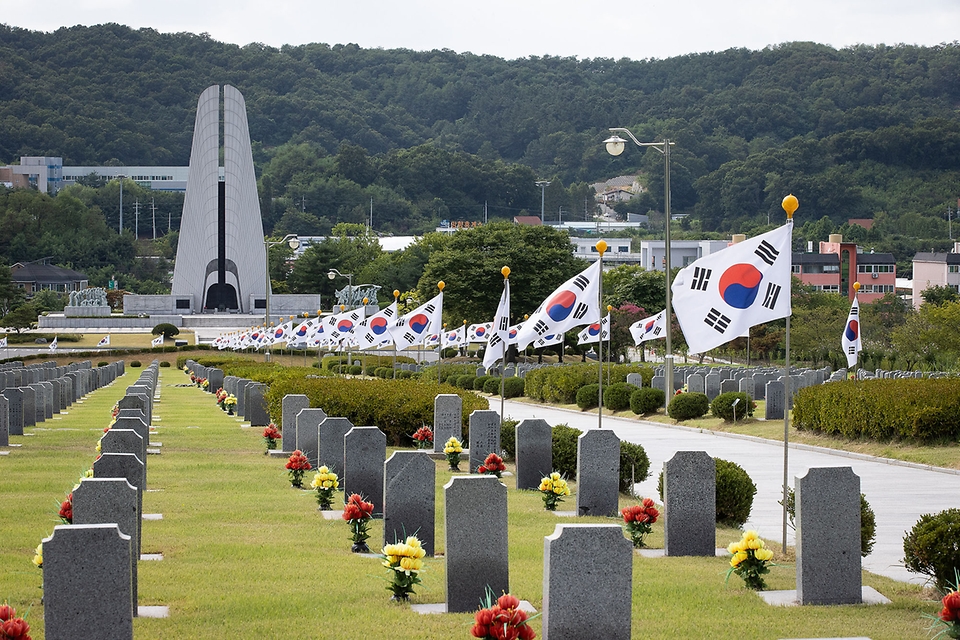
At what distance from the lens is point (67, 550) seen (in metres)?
6.00

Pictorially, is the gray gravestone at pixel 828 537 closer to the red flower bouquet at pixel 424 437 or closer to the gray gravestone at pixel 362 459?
the gray gravestone at pixel 362 459

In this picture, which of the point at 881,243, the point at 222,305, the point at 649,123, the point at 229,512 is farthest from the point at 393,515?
the point at 649,123

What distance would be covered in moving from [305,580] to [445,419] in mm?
9184

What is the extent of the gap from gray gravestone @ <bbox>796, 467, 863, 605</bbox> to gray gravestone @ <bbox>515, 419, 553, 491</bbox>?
5.89 meters

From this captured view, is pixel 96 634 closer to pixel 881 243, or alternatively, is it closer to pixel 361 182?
pixel 881 243

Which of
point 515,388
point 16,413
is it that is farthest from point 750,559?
point 515,388

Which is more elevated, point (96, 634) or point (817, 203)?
point (817, 203)

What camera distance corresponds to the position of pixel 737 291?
1092 centimetres

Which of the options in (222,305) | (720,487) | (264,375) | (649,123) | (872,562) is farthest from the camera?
(649,123)

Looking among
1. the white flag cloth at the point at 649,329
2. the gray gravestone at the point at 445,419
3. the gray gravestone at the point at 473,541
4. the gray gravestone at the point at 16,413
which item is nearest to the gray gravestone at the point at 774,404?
the gray gravestone at the point at 445,419

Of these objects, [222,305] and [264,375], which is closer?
[264,375]

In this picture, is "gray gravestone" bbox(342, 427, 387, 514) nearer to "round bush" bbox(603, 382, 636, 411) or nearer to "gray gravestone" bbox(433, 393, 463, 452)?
"gray gravestone" bbox(433, 393, 463, 452)

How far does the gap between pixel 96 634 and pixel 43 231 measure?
5470 inches

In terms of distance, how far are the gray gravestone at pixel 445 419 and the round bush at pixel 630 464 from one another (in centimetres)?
400
